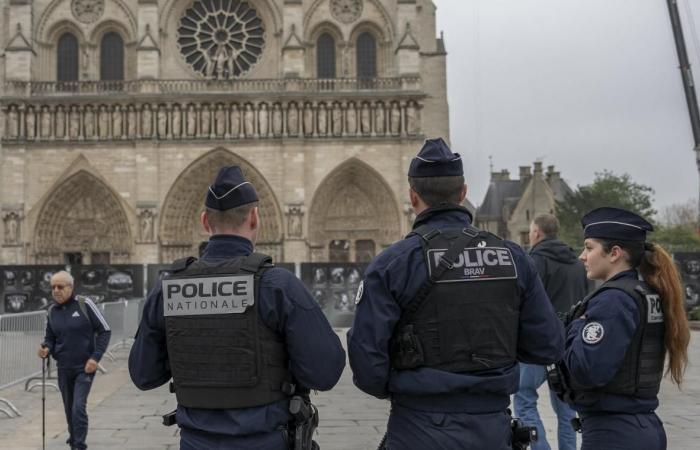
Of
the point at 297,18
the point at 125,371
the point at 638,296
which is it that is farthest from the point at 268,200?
the point at 638,296

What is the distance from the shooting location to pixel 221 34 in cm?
3309

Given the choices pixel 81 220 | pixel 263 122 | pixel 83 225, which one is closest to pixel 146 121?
pixel 263 122

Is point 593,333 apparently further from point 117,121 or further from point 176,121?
point 117,121

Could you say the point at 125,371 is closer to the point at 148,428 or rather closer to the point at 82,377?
the point at 148,428

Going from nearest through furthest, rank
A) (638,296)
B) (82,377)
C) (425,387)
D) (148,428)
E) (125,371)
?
(425,387)
(638,296)
(82,377)
(148,428)
(125,371)

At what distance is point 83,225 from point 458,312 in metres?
30.6

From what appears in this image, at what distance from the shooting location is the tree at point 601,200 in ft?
122

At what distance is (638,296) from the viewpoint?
3.78m

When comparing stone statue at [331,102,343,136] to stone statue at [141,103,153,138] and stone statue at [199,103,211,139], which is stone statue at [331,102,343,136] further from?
stone statue at [141,103,153,138]

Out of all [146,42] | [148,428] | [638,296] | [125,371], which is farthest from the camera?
[146,42]

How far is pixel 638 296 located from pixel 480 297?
33.7 inches

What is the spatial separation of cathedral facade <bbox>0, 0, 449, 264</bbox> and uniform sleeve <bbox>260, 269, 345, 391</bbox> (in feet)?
88.2

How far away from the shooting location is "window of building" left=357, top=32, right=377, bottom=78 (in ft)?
109

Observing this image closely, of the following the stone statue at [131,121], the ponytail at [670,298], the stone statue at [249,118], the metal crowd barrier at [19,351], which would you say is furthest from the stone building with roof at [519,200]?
the ponytail at [670,298]
